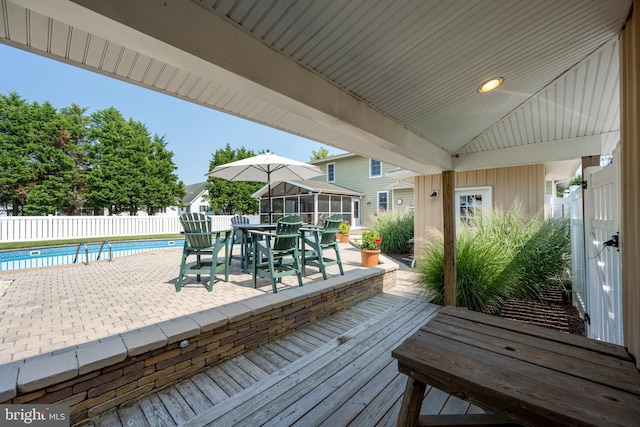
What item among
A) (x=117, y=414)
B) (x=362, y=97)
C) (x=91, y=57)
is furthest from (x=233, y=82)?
(x=117, y=414)

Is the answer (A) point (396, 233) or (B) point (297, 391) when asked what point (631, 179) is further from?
(A) point (396, 233)

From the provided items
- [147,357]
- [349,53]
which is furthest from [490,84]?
[147,357]

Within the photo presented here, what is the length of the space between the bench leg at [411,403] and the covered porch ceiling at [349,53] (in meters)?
1.68

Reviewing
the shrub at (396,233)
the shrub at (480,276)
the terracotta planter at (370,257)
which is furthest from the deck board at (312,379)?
the shrub at (396,233)

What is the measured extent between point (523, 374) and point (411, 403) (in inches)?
22.0

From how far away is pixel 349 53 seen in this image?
155cm

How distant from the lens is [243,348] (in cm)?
271

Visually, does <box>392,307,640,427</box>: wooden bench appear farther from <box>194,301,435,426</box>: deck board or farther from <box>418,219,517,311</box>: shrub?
<box>418,219,517,311</box>: shrub

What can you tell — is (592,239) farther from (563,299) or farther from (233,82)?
(233,82)

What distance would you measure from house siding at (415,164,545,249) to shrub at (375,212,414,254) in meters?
2.10

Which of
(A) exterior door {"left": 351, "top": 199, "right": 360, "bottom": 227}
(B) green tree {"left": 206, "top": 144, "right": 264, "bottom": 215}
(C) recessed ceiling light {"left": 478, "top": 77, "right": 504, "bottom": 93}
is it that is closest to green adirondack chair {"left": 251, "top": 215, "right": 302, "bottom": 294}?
(C) recessed ceiling light {"left": 478, "top": 77, "right": 504, "bottom": 93}

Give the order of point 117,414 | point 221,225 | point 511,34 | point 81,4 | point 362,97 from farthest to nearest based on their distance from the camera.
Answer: point 221,225 < point 362,97 < point 117,414 < point 511,34 < point 81,4

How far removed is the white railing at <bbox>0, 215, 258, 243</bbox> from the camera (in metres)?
10.4

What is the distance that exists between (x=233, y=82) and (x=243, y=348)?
2473mm
